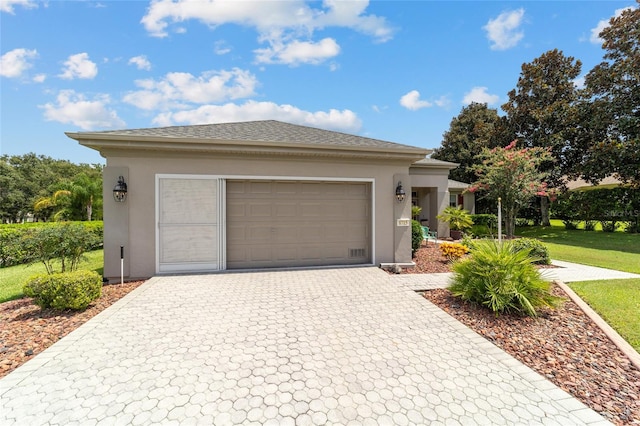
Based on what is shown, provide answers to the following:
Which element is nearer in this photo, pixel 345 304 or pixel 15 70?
pixel 345 304

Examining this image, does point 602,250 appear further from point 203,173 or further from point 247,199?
point 203,173

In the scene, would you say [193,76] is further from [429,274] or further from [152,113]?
[429,274]

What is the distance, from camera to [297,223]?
26.0 feet

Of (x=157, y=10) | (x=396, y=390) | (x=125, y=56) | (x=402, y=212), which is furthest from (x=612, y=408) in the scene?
(x=125, y=56)

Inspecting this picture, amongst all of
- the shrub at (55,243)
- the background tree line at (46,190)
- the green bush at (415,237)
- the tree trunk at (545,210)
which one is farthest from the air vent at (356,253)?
the background tree line at (46,190)

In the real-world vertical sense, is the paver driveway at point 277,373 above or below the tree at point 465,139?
below

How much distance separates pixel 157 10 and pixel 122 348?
340 inches

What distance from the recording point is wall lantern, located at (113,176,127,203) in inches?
261

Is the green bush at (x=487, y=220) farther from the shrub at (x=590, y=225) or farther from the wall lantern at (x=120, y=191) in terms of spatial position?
the wall lantern at (x=120, y=191)

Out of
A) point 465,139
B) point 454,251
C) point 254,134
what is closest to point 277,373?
point 254,134

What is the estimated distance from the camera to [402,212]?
8328 mm

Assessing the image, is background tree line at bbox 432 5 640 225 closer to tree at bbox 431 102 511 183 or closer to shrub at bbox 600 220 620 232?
tree at bbox 431 102 511 183

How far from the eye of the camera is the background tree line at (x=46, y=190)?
838 inches

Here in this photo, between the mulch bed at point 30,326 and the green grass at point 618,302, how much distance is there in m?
7.96
